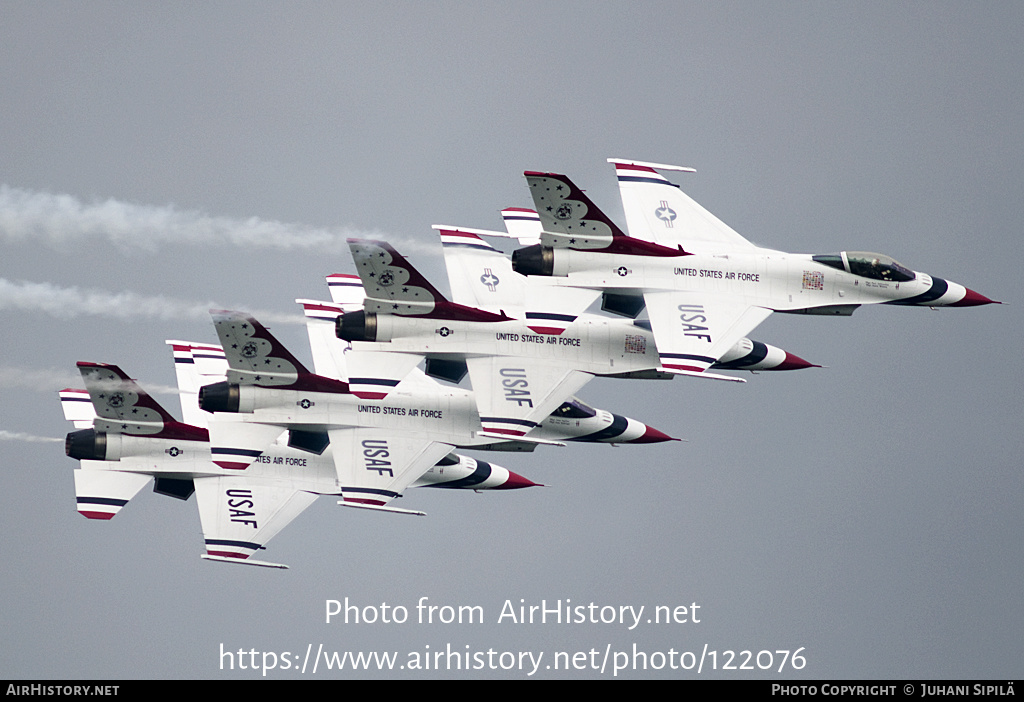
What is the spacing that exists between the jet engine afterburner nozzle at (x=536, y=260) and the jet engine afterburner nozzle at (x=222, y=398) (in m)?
11.5

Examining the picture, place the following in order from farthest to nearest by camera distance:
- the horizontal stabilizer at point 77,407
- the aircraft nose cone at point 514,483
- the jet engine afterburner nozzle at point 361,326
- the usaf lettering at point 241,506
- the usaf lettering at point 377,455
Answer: the horizontal stabilizer at point 77,407 → the aircraft nose cone at point 514,483 → the usaf lettering at point 241,506 → the usaf lettering at point 377,455 → the jet engine afterburner nozzle at point 361,326

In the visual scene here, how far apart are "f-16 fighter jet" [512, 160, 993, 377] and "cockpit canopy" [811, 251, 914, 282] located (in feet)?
0.12

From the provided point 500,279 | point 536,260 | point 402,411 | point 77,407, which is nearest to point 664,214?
point 536,260

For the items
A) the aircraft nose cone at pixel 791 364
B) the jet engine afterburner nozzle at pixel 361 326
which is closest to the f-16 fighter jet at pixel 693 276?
the aircraft nose cone at pixel 791 364

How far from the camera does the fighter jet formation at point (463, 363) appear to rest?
6981 cm

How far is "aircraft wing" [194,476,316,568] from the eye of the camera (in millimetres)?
74250

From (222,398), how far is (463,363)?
29.8 ft

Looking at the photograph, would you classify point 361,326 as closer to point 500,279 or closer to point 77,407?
point 500,279

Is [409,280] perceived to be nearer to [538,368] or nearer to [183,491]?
[538,368]

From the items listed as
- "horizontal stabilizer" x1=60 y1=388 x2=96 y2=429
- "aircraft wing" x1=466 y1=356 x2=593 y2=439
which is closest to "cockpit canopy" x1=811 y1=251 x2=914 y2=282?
"aircraft wing" x1=466 y1=356 x2=593 y2=439

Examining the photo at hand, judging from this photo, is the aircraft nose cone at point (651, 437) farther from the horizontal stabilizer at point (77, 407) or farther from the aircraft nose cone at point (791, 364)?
the horizontal stabilizer at point (77, 407)

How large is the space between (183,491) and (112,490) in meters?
2.75

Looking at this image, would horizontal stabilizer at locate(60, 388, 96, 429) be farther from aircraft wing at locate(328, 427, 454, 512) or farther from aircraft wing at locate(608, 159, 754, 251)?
aircraft wing at locate(608, 159, 754, 251)

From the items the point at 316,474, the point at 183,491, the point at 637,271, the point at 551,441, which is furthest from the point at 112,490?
the point at 637,271
